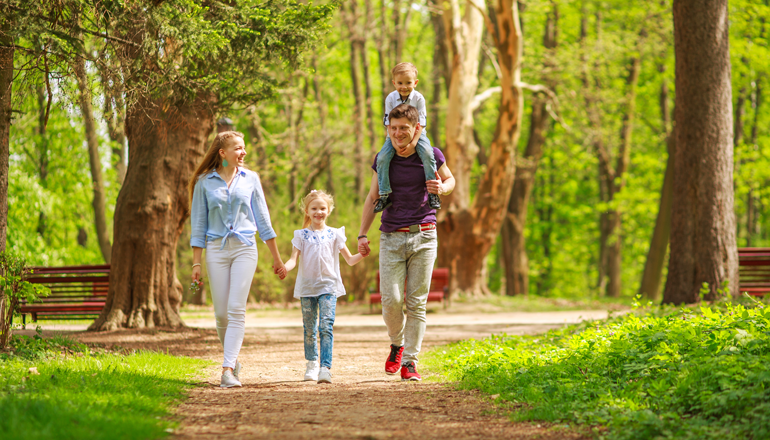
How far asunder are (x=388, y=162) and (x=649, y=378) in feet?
8.60

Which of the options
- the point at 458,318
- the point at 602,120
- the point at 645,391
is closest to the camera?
the point at 645,391

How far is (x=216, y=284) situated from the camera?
5.36m

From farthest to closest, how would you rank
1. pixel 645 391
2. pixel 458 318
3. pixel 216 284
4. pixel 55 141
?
pixel 55 141
pixel 458 318
pixel 216 284
pixel 645 391

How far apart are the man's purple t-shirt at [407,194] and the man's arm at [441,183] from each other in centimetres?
13

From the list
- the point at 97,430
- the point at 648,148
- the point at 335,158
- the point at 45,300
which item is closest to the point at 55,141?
the point at 335,158

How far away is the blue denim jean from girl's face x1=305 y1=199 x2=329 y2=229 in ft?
1.90

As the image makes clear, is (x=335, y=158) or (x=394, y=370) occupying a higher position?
(x=335, y=158)

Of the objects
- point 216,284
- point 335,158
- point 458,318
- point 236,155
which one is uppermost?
point 335,158

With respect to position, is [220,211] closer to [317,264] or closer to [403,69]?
[317,264]

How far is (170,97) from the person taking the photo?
802cm

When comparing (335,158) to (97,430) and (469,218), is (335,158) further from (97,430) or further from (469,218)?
(97,430)

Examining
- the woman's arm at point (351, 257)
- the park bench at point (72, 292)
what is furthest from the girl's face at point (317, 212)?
the park bench at point (72, 292)

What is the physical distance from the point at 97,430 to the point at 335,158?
68.4ft

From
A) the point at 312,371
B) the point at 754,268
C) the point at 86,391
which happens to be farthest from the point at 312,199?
the point at 754,268
